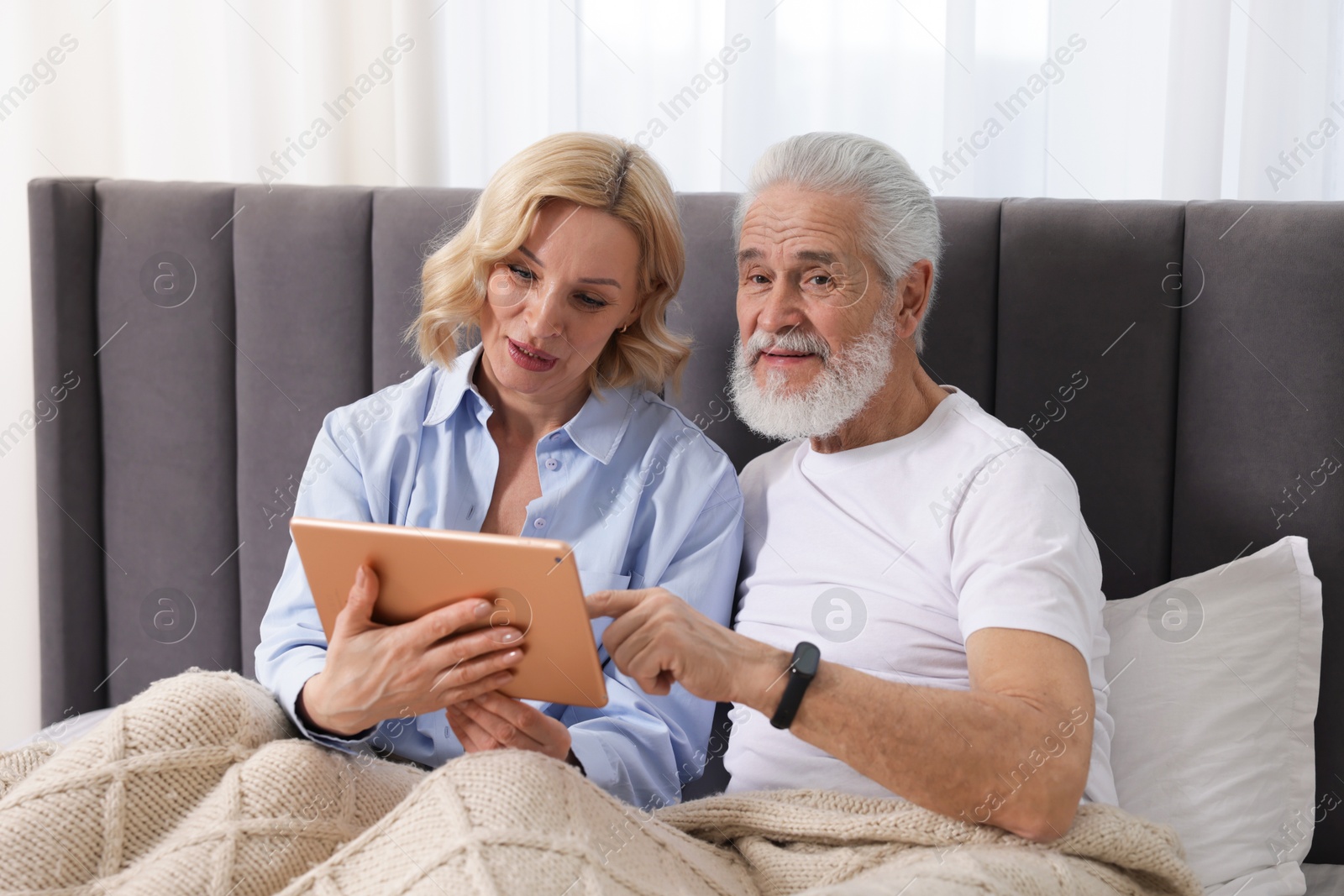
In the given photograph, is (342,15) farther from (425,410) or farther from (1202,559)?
(1202,559)

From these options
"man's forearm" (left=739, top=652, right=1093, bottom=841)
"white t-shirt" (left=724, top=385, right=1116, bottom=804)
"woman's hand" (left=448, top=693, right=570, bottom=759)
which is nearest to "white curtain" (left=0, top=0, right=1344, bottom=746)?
"white t-shirt" (left=724, top=385, right=1116, bottom=804)

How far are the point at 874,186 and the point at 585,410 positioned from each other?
0.47 m

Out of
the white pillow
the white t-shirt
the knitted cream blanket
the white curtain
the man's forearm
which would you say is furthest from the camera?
the white curtain

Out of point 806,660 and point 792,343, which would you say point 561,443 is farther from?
point 806,660

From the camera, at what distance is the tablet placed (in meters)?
0.91

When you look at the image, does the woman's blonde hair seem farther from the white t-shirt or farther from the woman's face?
the white t-shirt

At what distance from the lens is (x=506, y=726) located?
3.68 ft

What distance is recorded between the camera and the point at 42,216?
1.73 metres

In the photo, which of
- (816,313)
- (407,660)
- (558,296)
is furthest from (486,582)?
(816,313)

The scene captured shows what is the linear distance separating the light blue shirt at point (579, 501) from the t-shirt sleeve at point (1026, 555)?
1.08ft

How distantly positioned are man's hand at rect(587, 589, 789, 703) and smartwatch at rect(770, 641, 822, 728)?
12 mm

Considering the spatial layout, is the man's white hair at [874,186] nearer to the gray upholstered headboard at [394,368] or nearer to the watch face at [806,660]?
the gray upholstered headboard at [394,368]

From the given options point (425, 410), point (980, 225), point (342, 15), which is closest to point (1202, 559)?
point (980, 225)

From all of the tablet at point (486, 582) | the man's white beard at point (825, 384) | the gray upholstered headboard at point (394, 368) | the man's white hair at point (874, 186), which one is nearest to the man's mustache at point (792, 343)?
the man's white beard at point (825, 384)
